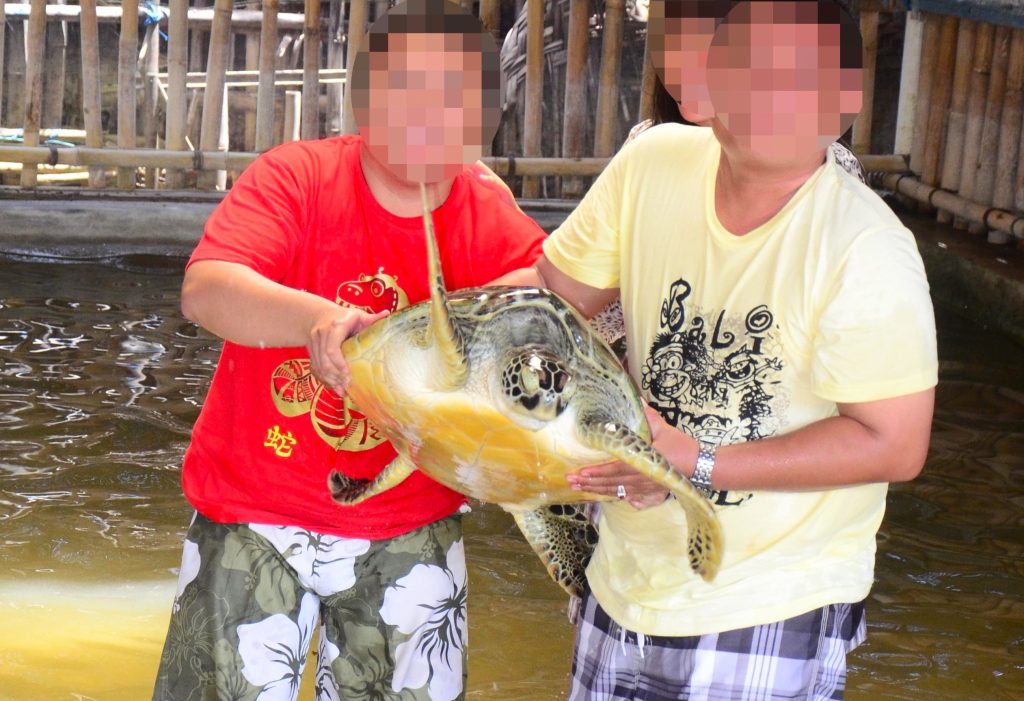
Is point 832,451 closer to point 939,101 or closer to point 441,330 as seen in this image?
point 441,330

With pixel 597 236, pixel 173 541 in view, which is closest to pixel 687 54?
pixel 597 236

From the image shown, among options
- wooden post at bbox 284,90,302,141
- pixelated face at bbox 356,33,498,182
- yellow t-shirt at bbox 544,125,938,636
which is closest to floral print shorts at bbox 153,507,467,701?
yellow t-shirt at bbox 544,125,938,636

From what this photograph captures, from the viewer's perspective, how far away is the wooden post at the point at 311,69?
18.2ft

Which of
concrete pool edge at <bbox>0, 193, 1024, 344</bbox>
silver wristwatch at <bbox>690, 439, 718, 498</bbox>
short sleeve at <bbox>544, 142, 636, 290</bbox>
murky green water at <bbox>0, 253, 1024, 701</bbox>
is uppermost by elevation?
short sleeve at <bbox>544, 142, 636, 290</bbox>

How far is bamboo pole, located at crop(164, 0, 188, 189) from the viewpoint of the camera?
18.1ft

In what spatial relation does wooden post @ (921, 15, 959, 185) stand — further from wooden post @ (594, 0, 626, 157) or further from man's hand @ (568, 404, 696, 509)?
man's hand @ (568, 404, 696, 509)

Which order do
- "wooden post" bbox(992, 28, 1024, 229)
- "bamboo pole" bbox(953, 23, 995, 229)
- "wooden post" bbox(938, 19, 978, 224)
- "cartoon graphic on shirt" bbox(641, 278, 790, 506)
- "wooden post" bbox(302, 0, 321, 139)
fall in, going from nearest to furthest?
"cartoon graphic on shirt" bbox(641, 278, 790, 506) < "wooden post" bbox(992, 28, 1024, 229) < "bamboo pole" bbox(953, 23, 995, 229) < "wooden post" bbox(938, 19, 978, 224) < "wooden post" bbox(302, 0, 321, 139)

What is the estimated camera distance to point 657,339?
1.48m

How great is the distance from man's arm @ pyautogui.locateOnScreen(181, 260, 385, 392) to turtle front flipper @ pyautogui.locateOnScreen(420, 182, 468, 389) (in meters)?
0.08

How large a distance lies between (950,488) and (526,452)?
253 centimetres

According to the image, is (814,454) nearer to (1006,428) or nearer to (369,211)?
(369,211)

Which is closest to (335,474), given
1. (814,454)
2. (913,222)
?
(814,454)

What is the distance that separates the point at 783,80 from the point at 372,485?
28.8 inches

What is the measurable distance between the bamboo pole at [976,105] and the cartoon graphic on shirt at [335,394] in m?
4.21
